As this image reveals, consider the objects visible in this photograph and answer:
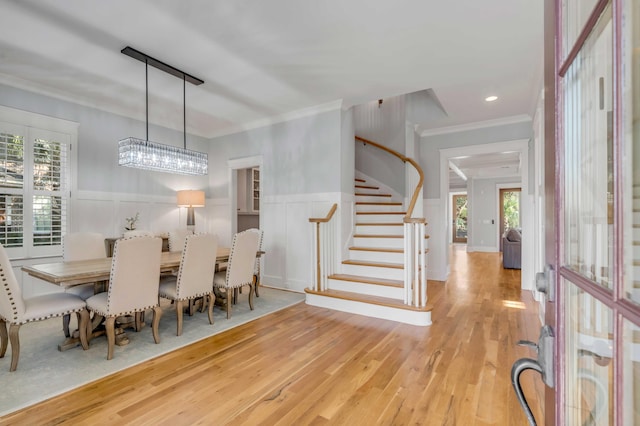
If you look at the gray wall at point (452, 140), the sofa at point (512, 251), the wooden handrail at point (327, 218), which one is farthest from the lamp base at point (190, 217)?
the sofa at point (512, 251)

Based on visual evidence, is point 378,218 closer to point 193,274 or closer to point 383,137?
point 383,137

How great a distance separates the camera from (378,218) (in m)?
5.17

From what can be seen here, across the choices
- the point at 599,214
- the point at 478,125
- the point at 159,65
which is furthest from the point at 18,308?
the point at 478,125

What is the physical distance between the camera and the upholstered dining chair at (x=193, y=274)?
10.0 ft

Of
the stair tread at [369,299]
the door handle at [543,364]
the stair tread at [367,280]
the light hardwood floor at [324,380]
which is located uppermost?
the door handle at [543,364]

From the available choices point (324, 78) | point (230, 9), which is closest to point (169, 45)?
point (230, 9)

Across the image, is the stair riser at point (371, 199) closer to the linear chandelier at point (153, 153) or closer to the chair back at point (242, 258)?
the chair back at point (242, 258)

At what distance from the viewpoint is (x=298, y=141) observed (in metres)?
4.95

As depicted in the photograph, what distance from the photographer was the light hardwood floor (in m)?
1.86

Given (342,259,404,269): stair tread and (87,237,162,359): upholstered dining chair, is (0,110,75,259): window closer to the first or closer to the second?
(87,237,162,359): upholstered dining chair

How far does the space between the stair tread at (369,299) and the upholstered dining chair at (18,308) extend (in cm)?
249

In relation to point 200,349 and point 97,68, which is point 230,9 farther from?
point 200,349

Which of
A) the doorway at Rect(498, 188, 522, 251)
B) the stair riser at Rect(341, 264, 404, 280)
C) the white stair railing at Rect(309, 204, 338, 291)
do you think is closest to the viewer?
the stair riser at Rect(341, 264, 404, 280)

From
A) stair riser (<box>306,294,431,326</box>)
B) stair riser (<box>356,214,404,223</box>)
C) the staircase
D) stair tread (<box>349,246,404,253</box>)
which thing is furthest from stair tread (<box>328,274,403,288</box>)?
stair riser (<box>356,214,404,223</box>)
